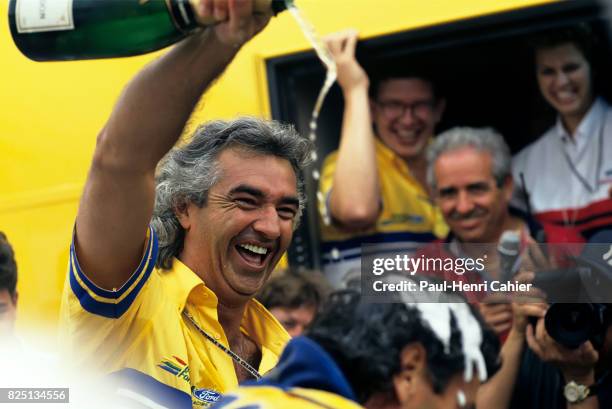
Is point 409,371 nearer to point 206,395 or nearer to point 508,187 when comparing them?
point 206,395

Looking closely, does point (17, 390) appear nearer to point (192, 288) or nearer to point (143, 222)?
point (192, 288)

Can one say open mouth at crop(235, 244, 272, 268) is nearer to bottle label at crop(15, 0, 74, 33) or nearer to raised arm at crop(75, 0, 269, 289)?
raised arm at crop(75, 0, 269, 289)

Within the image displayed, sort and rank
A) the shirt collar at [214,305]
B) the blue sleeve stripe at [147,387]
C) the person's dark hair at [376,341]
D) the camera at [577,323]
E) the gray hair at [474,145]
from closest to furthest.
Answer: the person's dark hair at [376,341] < the blue sleeve stripe at [147,387] < the shirt collar at [214,305] < the camera at [577,323] < the gray hair at [474,145]

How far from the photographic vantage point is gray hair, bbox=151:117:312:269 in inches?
95.2

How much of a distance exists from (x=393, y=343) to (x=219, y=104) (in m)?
2.44

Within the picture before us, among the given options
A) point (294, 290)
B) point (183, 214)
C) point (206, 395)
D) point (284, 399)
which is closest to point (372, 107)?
point (294, 290)

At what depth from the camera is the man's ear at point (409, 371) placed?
1.63 m

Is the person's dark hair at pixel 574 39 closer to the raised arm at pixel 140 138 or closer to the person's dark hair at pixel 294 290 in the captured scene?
the person's dark hair at pixel 294 290

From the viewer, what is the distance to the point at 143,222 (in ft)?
6.33

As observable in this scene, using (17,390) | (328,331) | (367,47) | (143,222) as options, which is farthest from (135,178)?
(367,47)

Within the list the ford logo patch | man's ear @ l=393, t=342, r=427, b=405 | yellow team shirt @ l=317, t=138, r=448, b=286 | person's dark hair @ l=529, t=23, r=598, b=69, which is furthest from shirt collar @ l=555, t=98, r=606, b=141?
man's ear @ l=393, t=342, r=427, b=405

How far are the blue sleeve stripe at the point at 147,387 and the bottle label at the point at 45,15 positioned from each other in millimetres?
660

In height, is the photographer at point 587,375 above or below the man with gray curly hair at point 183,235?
below

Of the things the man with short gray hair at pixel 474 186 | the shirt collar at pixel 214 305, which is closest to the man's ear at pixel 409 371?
the shirt collar at pixel 214 305
